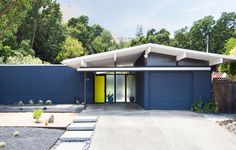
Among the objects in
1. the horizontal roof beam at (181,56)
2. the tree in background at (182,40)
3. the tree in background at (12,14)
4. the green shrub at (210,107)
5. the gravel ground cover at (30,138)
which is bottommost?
the gravel ground cover at (30,138)

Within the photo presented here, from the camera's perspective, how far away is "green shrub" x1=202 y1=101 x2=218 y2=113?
49.9 ft

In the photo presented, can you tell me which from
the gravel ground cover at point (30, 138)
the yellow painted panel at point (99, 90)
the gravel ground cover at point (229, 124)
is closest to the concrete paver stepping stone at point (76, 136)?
the gravel ground cover at point (30, 138)

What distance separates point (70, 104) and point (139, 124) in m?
8.63

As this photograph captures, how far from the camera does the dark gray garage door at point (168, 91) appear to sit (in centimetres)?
1614

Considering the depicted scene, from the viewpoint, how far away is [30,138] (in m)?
9.27

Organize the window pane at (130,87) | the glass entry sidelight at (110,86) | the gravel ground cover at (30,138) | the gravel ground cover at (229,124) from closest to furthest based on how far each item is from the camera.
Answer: the gravel ground cover at (30,138), the gravel ground cover at (229,124), the glass entry sidelight at (110,86), the window pane at (130,87)

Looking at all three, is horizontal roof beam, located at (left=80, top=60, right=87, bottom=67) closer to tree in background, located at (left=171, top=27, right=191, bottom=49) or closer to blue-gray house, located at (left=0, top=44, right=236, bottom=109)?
blue-gray house, located at (left=0, top=44, right=236, bottom=109)

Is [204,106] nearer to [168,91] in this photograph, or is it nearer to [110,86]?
[168,91]

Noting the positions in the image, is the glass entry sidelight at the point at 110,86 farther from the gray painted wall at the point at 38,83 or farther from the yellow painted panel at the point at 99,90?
the gray painted wall at the point at 38,83

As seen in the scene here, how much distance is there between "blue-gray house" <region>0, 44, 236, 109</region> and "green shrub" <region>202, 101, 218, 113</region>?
52 centimetres

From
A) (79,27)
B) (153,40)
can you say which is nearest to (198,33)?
(153,40)

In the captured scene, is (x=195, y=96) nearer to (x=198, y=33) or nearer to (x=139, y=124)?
(x=139, y=124)

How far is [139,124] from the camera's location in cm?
1170

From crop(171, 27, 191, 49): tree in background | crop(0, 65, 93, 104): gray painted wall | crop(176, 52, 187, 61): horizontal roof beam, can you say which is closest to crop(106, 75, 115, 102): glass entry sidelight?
crop(0, 65, 93, 104): gray painted wall
